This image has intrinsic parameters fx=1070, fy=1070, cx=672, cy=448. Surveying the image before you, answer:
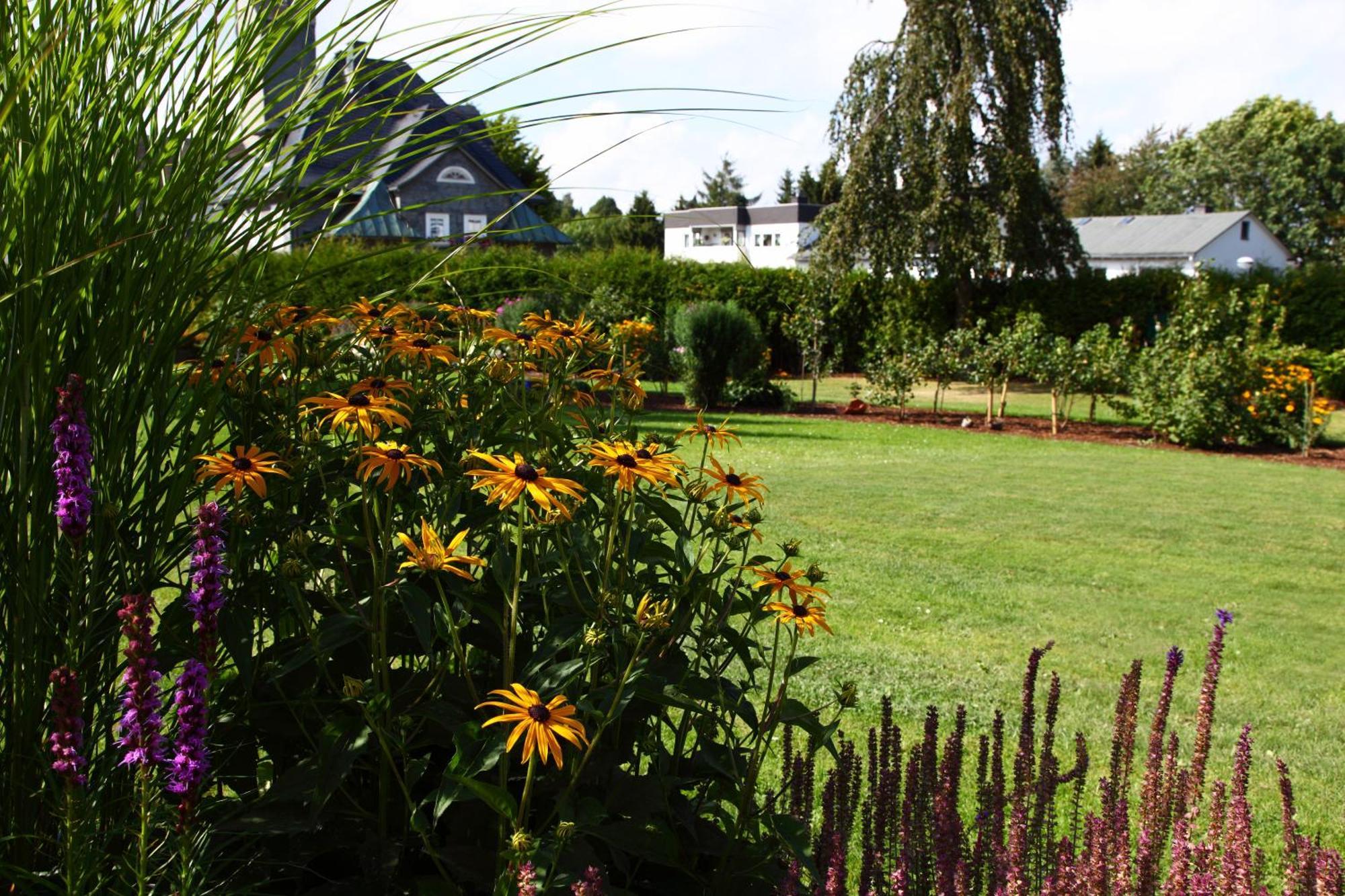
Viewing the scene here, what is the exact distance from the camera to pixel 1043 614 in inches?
213

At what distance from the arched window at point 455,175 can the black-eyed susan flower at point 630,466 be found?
28404 mm

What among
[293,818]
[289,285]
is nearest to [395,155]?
[289,285]

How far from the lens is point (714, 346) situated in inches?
601

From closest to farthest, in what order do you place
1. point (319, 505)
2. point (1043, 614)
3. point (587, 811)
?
point (587, 811)
point (319, 505)
point (1043, 614)

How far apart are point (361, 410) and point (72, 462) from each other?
34 centimetres

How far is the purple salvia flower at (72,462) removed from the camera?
112 centimetres

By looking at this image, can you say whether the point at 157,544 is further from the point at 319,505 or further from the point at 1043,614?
the point at 1043,614

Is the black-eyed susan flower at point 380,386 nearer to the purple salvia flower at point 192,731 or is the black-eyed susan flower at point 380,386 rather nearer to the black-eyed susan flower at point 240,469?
the black-eyed susan flower at point 240,469

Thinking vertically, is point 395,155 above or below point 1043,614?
above

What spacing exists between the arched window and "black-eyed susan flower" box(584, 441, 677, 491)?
28404 mm

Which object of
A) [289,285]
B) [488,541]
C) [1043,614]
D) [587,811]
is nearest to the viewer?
[587,811]

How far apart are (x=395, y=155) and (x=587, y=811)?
3.01 feet

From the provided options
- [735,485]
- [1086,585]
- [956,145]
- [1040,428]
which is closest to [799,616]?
[735,485]

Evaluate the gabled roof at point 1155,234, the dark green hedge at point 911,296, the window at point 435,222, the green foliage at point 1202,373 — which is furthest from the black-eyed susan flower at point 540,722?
the gabled roof at point 1155,234
